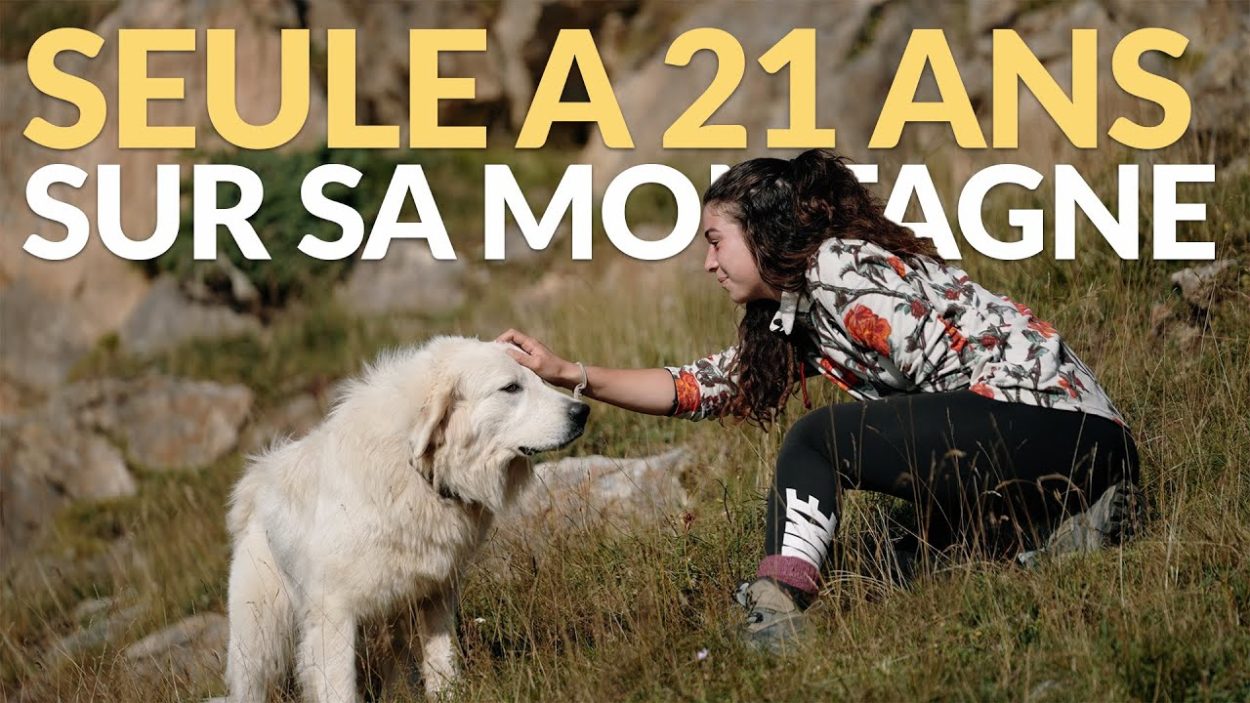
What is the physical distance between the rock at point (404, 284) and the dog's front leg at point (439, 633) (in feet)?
27.3

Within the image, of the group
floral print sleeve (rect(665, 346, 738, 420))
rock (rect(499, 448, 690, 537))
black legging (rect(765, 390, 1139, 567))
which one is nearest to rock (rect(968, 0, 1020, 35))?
rock (rect(499, 448, 690, 537))

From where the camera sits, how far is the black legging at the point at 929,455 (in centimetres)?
393

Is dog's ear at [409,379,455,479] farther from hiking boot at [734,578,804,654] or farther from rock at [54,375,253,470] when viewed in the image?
rock at [54,375,253,470]

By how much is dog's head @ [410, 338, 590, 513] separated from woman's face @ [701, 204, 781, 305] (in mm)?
703

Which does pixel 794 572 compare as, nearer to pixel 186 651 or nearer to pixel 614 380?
pixel 614 380

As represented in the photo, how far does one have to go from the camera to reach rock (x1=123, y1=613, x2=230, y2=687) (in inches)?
217

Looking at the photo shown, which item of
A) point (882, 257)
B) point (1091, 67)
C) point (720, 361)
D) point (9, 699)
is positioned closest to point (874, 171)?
point (1091, 67)

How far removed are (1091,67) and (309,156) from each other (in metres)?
7.98

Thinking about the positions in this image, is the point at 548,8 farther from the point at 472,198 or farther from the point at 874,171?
the point at 874,171

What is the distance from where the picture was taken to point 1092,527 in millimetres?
4113

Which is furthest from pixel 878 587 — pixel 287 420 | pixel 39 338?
pixel 39 338

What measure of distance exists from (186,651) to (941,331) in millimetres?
4198

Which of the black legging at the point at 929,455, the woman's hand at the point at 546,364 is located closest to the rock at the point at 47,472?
the woman's hand at the point at 546,364

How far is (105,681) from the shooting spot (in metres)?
5.42
